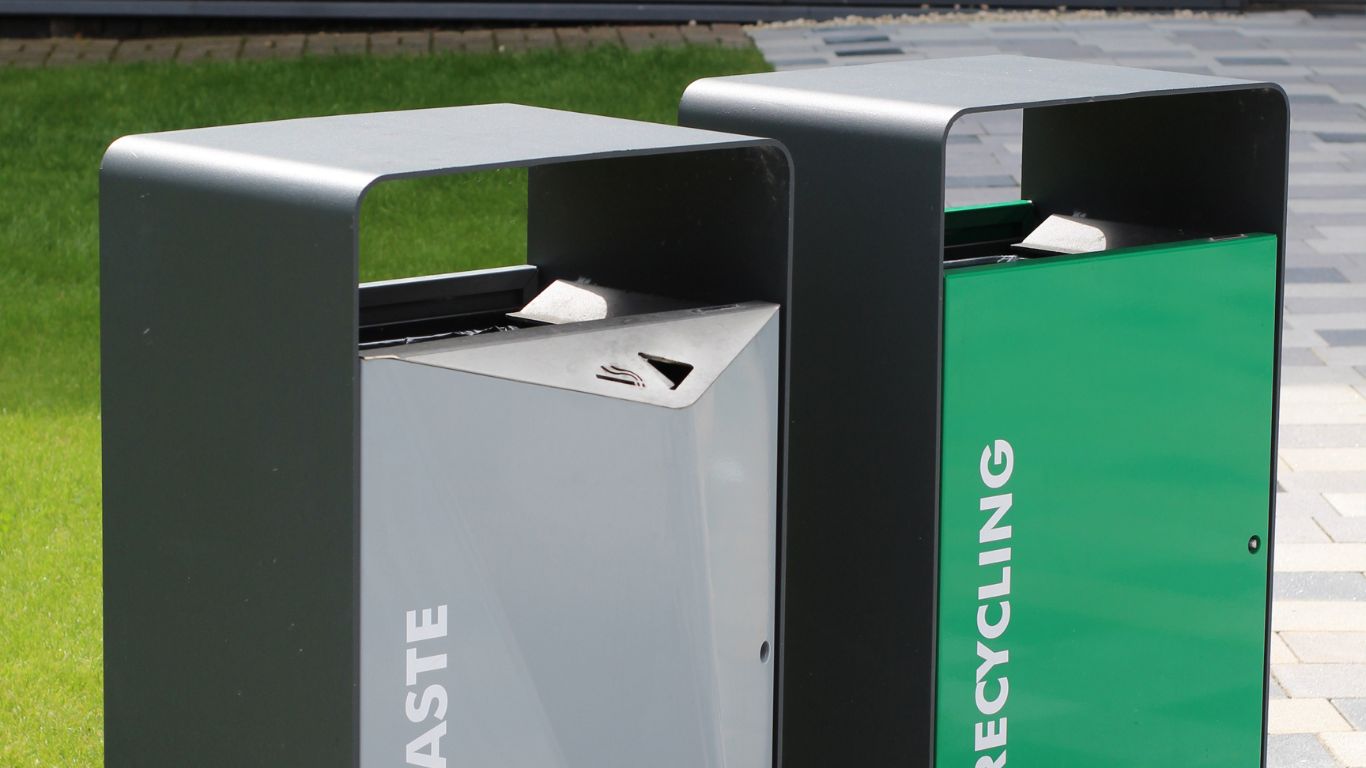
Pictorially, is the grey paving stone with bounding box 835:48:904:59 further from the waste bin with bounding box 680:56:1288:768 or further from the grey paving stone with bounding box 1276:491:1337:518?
the waste bin with bounding box 680:56:1288:768

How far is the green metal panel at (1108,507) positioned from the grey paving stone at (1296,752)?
1.47 ft

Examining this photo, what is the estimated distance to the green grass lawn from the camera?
12.9 ft

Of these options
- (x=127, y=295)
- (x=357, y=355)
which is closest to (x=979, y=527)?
(x=357, y=355)

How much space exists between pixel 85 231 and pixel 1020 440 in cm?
566

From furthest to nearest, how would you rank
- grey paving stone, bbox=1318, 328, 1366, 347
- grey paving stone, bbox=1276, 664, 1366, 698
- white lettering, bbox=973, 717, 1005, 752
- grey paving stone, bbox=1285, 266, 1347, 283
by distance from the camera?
grey paving stone, bbox=1285, 266, 1347, 283
grey paving stone, bbox=1318, 328, 1366, 347
grey paving stone, bbox=1276, 664, 1366, 698
white lettering, bbox=973, 717, 1005, 752

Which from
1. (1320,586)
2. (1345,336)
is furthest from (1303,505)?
(1345,336)

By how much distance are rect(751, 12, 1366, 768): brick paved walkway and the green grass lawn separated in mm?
1565

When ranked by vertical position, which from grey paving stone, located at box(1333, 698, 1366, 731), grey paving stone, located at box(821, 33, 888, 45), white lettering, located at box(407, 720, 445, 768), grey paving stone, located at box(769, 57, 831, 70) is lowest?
grey paving stone, located at box(1333, 698, 1366, 731)

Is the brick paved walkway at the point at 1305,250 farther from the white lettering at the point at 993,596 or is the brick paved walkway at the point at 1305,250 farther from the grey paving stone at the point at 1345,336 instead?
the white lettering at the point at 993,596

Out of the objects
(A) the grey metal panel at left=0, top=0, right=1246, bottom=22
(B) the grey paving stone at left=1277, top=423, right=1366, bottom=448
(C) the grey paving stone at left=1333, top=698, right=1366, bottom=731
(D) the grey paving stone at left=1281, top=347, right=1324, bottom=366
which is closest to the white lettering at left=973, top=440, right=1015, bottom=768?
(C) the grey paving stone at left=1333, top=698, right=1366, bottom=731

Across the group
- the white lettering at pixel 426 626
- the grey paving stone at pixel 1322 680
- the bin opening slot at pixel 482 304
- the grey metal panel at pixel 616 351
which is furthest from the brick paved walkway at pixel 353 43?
the white lettering at pixel 426 626

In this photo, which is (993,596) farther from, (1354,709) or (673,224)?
(1354,709)

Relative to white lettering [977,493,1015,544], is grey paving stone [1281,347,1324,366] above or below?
below

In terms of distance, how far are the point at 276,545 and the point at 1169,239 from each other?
1.67 m
